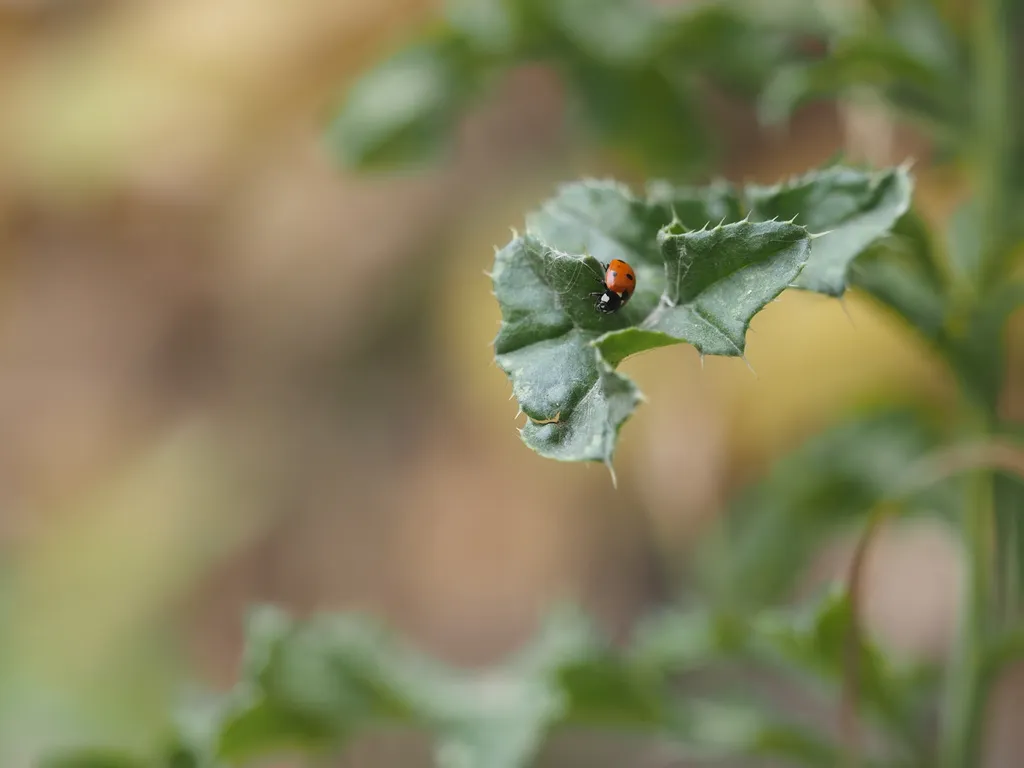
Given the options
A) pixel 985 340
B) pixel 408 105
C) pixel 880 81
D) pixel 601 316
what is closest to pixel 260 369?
pixel 408 105

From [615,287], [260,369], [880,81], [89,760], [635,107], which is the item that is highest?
[260,369]

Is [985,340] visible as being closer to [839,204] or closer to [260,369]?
[839,204]

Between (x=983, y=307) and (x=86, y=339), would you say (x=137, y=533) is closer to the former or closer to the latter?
(x=86, y=339)

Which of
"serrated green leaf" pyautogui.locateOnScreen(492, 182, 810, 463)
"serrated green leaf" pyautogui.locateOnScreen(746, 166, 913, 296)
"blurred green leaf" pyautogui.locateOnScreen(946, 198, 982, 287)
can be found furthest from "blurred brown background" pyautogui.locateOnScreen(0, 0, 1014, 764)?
"serrated green leaf" pyautogui.locateOnScreen(492, 182, 810, 463)

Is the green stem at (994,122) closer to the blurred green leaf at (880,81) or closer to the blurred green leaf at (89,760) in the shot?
the blurred green leaf at (880,81)

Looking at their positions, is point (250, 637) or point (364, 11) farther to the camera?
point (364, 11)

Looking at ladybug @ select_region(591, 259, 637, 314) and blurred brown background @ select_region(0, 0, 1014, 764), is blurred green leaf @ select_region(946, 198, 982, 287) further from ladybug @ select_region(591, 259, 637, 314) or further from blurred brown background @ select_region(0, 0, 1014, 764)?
blurred brown background @ select_region(0, 0, 1014, 764)

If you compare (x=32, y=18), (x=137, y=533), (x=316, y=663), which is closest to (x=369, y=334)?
(x=137, y=533)
